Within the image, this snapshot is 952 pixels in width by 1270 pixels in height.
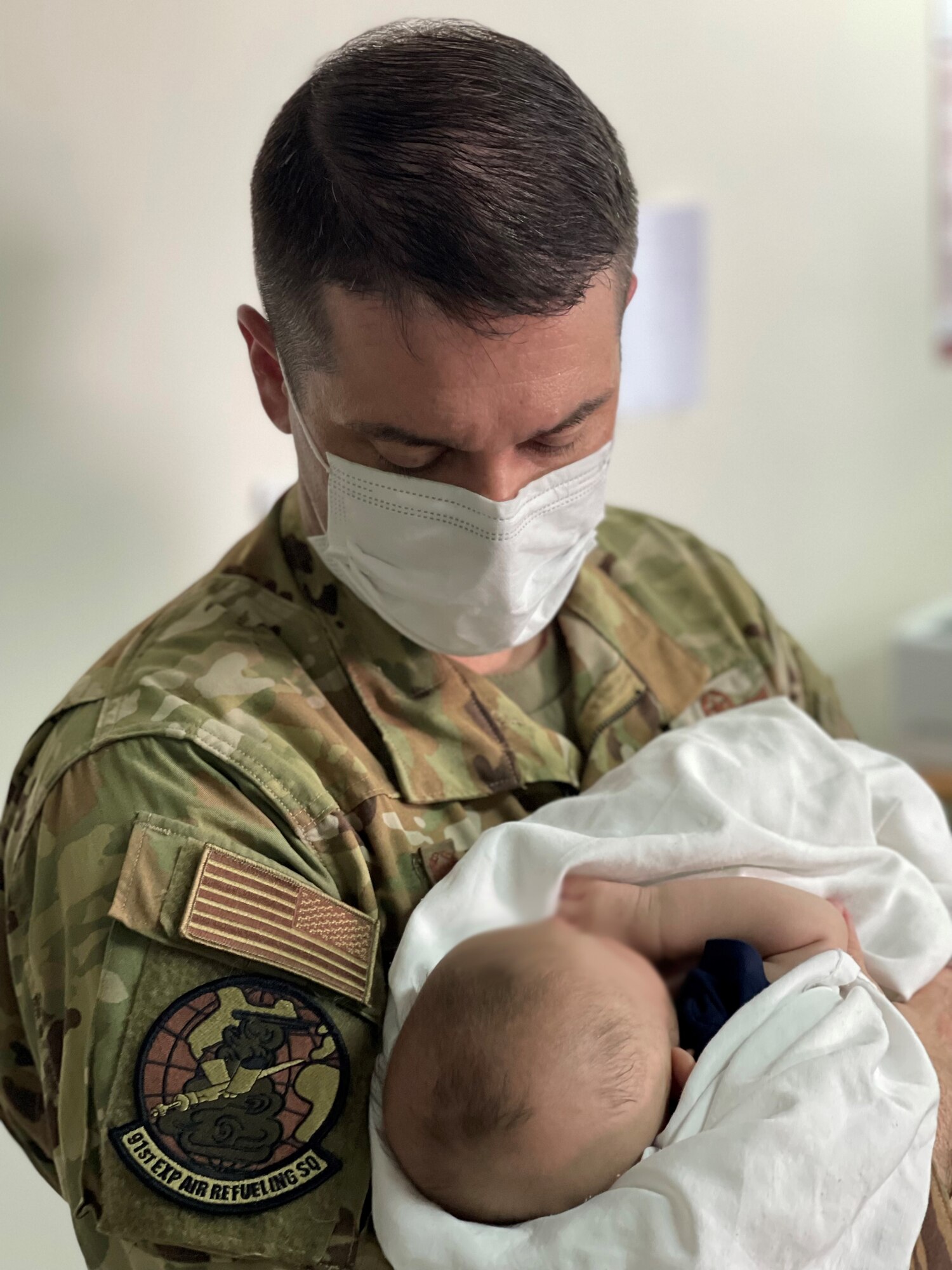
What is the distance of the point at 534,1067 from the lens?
346 millimetres

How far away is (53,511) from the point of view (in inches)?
44.3

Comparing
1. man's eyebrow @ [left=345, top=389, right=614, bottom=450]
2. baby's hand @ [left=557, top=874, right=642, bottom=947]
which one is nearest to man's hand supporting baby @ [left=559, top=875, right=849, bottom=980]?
baby's hand @ [left=557, top=874, right=642, bottom=947]

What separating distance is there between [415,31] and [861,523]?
1.76 metres

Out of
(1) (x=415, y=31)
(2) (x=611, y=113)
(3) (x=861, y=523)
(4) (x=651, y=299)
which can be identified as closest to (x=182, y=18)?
(1) (x=415, y=31)

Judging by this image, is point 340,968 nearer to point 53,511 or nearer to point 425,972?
point 425,972

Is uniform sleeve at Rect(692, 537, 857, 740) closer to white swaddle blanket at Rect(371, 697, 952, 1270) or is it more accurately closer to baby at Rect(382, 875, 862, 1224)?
white swaddle blanket at Rect(371, 697, 952, 1270)

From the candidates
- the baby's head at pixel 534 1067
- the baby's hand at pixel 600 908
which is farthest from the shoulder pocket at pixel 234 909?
the baby's hand at pixel 600 908

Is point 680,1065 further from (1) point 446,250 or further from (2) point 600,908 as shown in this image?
(1) point 446,250

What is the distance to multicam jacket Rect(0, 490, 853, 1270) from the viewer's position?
2.43 feet

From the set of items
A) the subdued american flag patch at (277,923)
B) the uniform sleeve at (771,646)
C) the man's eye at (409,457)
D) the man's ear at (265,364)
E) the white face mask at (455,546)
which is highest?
the man's ear at (265,364)

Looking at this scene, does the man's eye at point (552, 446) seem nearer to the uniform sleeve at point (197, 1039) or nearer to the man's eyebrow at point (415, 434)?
the man's eyebrow at point (415, 434)

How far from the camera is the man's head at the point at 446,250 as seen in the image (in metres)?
0.76

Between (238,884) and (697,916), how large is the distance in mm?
440

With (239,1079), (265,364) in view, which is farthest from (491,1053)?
(265,364)
